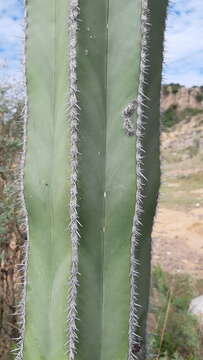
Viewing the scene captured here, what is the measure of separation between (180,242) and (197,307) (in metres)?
4.32

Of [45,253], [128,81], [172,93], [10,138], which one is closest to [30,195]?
[45,253]

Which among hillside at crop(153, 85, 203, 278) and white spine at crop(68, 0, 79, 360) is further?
hillside at crop(153, 85, 203, 278)

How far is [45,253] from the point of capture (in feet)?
5.48

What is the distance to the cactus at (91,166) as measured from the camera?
1.59m

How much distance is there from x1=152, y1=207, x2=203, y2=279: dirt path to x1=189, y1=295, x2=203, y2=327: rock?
1.32m

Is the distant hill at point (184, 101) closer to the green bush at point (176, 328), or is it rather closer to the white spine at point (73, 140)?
the green bush at point (176, 328)

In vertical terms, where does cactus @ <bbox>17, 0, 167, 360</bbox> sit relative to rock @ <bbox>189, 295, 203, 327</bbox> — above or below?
above

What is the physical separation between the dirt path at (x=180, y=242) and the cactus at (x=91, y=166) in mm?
4979

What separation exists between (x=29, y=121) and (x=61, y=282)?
49 centimetres

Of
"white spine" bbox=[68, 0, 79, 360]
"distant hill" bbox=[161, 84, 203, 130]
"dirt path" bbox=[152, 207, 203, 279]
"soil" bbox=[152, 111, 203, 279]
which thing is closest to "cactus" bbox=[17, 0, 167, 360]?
"white spine" bbox=[68, 0, 79, 360]

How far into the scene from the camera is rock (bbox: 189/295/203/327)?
15.7ft

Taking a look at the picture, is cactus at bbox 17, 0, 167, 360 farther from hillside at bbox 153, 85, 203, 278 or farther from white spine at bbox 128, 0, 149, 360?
hillside at bbox 153, 85, 203, 278

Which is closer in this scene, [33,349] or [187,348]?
[33,349]

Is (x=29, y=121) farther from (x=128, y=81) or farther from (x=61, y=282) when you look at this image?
(x=61, y=282)
